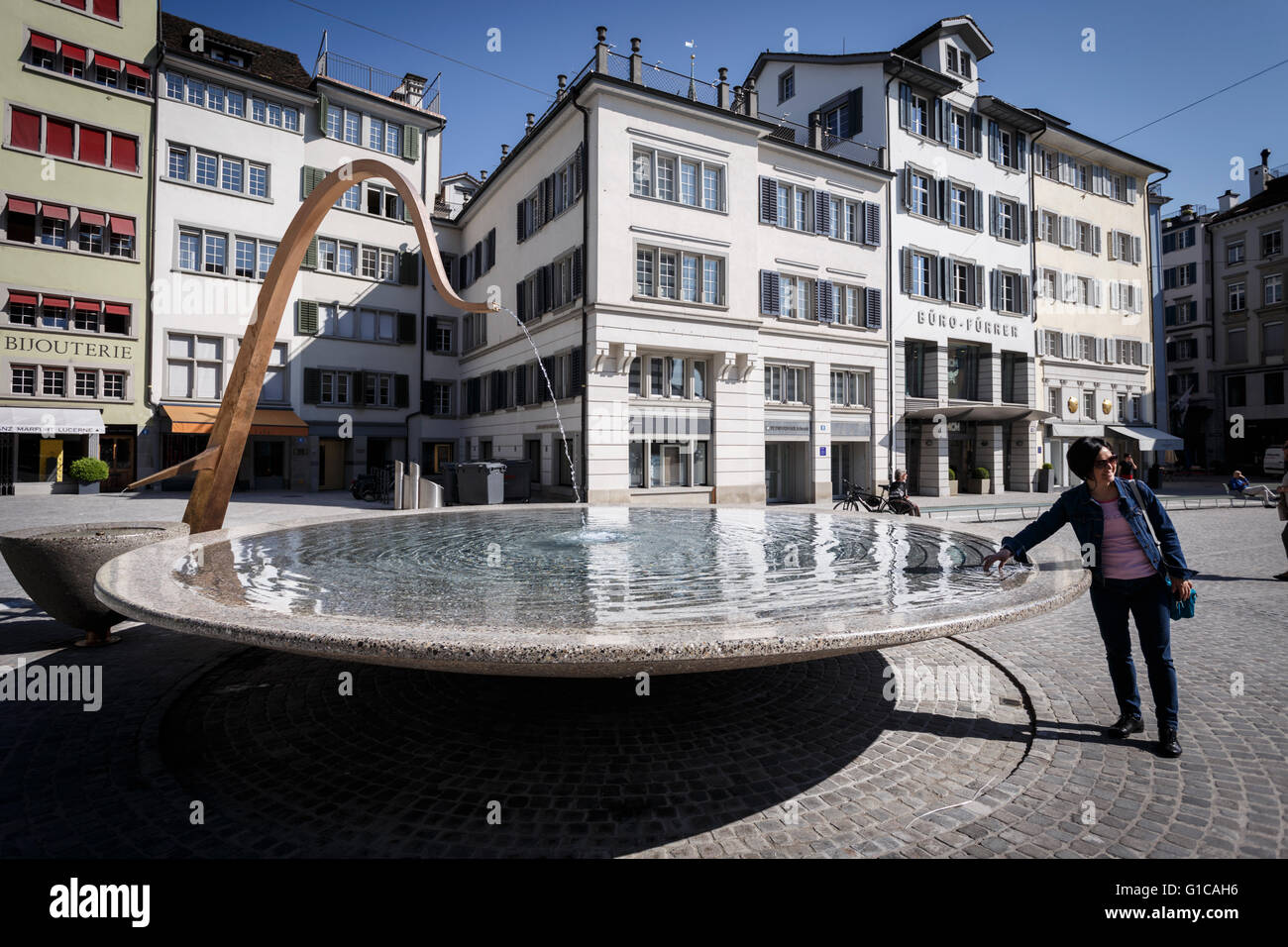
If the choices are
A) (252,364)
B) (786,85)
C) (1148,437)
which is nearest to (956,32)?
(786,85)

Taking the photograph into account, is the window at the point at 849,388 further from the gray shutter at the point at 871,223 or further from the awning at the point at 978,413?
the gray shutter at the point at 871,223

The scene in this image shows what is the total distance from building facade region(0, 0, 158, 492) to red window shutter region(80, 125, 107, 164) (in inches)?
1.5

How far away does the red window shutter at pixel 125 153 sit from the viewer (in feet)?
88.1

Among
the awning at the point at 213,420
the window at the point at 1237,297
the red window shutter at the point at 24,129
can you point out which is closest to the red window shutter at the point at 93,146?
the red window shutter at the point at 24,129

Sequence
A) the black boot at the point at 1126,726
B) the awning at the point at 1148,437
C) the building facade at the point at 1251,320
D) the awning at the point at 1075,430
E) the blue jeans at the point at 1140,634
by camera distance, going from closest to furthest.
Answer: the blue jeans at the point at 1140,634 → the black boot at the point at 1126,726 → the awning at the point at 1075,430 → the awning at the point at 1148,437 → the building facade at the point at 1251,320

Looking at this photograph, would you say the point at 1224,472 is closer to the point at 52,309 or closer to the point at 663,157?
the point at 663,157

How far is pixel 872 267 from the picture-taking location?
2850 centimetres

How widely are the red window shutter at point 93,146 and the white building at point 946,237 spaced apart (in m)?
26.8

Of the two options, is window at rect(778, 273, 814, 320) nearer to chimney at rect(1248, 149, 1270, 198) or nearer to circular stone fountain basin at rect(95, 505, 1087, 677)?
circular stone fountain basin at rect(95, 505, 1087, 677)

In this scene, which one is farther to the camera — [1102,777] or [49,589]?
[49,589]

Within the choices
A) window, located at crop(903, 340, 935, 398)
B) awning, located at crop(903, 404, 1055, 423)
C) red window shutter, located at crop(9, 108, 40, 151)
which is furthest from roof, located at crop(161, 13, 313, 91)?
awning, located at crop(903, 404, 1055, 423)

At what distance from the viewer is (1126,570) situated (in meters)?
4.21
